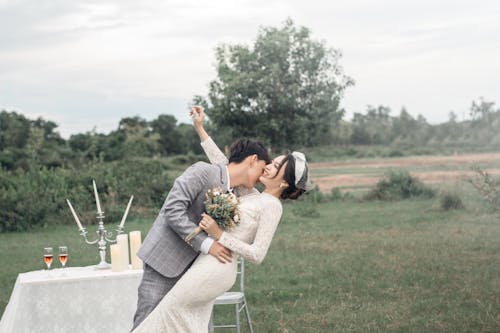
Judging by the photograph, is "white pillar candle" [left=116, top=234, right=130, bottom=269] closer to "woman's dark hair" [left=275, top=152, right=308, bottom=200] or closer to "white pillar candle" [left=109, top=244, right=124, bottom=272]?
"white pillar candle" [left=109, top=244, right=124, bottom=272]

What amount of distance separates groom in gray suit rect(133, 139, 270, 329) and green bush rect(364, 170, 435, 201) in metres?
15.8

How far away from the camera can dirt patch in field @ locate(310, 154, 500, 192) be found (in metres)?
22.2

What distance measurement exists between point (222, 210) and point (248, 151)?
385 mm

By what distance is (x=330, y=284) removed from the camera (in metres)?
8.66

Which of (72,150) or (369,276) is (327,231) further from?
(72,150)

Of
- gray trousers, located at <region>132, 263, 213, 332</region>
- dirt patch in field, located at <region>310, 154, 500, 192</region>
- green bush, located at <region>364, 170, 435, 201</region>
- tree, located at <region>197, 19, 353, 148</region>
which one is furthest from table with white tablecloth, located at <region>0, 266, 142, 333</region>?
tree, located at <region>197, 19, 353, 148</region>

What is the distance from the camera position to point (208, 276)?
3451 mm

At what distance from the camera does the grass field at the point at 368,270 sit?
277 inches

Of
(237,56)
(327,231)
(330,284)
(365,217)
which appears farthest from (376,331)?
(237,56)

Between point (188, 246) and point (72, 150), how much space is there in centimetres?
2774

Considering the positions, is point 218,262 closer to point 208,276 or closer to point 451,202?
point 208,276

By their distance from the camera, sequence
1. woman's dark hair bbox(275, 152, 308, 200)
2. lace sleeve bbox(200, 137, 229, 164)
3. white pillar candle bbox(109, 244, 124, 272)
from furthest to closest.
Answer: white pillar candle bbox(109, 244, 124, 272), lace sleeve bbox(200, 137, 229, 164), woman's dark hair bbox(275, 152, 308, 200)

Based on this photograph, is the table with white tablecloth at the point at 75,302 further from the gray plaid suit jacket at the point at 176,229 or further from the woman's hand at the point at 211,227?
the woman's hand at the point at 211,227

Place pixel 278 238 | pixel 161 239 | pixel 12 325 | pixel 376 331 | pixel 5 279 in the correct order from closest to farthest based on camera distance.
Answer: pixel 161 239
pixel 12 325
pixel 376 331
pixel 5 279
pixel 278 238
